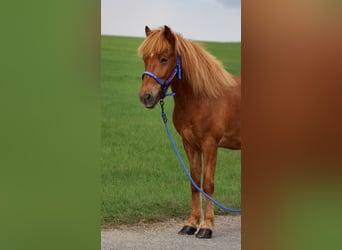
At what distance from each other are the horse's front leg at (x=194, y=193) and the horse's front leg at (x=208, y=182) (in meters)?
0.04

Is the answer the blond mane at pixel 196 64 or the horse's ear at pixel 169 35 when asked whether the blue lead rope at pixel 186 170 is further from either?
the horse's ear at pixel 169 35

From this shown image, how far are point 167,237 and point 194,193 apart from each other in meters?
0.33

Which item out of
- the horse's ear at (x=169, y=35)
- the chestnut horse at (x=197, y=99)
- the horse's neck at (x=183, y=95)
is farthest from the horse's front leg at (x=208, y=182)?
the horse's ear at (x=169, y=35)

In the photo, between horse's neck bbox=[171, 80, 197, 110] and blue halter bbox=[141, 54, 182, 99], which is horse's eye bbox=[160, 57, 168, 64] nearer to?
blue halter bbox=[141, 54, 182, 99]

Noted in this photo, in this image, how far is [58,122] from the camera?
3604 millimetres

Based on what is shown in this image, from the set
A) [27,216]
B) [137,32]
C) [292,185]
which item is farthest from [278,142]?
[27,216]

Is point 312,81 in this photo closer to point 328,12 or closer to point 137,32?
point 328,12

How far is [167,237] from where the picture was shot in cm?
368

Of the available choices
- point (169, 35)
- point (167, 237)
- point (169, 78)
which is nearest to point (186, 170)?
point (167, 237)

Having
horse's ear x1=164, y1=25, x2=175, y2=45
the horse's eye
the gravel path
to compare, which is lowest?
the gravel path

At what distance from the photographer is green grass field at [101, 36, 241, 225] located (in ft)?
12.0

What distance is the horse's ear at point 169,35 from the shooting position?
3558 mm

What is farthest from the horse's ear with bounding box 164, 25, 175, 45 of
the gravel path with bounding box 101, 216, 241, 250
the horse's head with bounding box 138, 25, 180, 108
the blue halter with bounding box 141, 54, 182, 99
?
the gravel path with bounding box 101, 216, 241, 250

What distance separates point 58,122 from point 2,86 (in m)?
0.40
